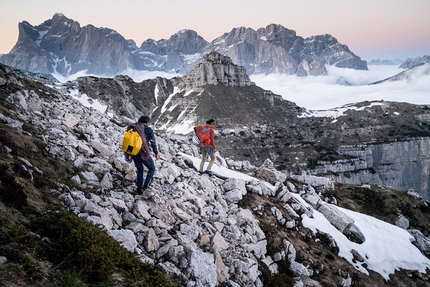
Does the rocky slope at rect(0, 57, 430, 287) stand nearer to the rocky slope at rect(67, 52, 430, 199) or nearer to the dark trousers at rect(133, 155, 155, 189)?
the dark trousers at rect(133, 155, 155, 189)

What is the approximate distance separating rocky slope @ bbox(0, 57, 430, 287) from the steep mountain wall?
16987cm

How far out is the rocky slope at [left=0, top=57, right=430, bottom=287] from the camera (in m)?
8.93

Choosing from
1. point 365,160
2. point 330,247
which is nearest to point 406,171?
point 365,160

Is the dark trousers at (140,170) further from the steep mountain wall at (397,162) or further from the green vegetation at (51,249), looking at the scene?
the steep mountain wall at (397,162)

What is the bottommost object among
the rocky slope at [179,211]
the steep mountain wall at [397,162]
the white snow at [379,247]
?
the steep mountain wall at [397,162]

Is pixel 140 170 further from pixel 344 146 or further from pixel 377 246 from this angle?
pixel 344 146

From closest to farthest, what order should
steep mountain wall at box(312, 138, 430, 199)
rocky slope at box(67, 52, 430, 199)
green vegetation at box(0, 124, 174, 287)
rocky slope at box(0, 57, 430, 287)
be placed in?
1. green vegetation at box(0, 124, 174, 287)
2. rocky slope at box(0, 57, 430, 287)
3. rocky slope at box(67, 52, 430, 199)
4. steep mountain wall at box(312, 138, 430, 199)

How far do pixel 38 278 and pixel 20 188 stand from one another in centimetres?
390

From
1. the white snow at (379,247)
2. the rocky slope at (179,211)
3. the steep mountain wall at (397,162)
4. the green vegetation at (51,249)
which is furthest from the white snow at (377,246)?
the steep mountain wall at (397,162)

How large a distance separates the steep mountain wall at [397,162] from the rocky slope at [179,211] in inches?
6688

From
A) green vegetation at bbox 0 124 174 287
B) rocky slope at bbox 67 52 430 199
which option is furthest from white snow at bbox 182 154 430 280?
rocky slope at bbox 67 52 430 199

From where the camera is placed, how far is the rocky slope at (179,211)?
8930mm

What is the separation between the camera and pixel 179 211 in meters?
11.5

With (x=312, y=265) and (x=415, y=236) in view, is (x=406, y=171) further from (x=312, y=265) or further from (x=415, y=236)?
(x=312, y=265)
